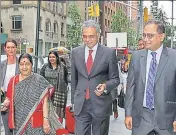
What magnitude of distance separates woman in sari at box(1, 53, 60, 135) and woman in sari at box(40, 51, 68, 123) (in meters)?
3.28

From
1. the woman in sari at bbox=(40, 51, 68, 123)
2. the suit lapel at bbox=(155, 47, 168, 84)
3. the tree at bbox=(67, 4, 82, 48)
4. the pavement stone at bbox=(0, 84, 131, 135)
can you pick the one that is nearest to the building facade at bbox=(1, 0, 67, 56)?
the tree at bbox=(67, 4, 82, 48)

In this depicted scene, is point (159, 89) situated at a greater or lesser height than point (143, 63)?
lesser

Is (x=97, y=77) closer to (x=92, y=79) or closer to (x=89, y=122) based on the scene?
(x=92, y=79)

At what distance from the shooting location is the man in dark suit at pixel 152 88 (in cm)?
392

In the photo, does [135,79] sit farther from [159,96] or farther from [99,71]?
[99,71]

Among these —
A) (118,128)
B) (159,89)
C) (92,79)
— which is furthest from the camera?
(118,128)

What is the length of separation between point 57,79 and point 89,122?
10.3ft

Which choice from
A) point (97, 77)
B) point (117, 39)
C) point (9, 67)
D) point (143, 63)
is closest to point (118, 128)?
point (9, 67)

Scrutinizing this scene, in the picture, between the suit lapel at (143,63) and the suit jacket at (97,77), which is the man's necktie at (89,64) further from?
the suit lapel at (143,63)

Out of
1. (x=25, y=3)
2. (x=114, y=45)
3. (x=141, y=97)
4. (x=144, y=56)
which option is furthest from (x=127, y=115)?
(x=25, y=3)

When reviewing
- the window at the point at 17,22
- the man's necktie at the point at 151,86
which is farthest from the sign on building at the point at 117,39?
the window at the point at 17,22

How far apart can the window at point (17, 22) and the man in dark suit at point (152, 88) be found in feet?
149

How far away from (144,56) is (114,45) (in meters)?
12.5

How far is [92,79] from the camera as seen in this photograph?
4.73m
